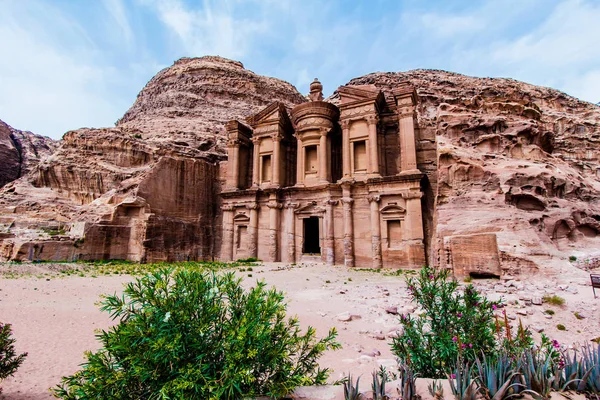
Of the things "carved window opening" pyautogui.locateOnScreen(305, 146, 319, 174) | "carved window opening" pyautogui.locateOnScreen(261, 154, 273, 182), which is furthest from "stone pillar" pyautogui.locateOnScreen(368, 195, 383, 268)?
"carved window opening" pyautogui.locateOnScreen(261, 154, 273, 182)

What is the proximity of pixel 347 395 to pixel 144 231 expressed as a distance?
21.6 metres

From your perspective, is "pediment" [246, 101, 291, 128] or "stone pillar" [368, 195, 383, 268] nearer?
"stone pillar" [368, 195, 383, 268]

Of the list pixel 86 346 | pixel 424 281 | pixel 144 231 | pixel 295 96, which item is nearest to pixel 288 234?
pixel 144 231

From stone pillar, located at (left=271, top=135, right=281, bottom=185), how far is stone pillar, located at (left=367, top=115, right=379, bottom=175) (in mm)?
7783

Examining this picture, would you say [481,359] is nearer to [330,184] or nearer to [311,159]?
[330,184]

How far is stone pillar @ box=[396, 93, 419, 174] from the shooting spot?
21.6m

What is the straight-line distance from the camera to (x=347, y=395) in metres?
2.89

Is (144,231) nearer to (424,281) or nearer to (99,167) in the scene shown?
(99,167)

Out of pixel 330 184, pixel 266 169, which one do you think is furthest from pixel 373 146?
pixel 266 169

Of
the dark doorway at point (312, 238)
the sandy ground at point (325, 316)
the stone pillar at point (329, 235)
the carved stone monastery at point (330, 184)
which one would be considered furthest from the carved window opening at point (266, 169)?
the sandy ground at point (325, 316)

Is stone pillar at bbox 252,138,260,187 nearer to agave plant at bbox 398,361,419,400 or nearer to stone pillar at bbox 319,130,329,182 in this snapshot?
stone pillar at bbox 319,130,329,182

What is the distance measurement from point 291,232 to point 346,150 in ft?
25.5

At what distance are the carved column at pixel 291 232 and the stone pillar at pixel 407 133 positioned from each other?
8.76 m

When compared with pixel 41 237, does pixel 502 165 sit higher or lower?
higher
